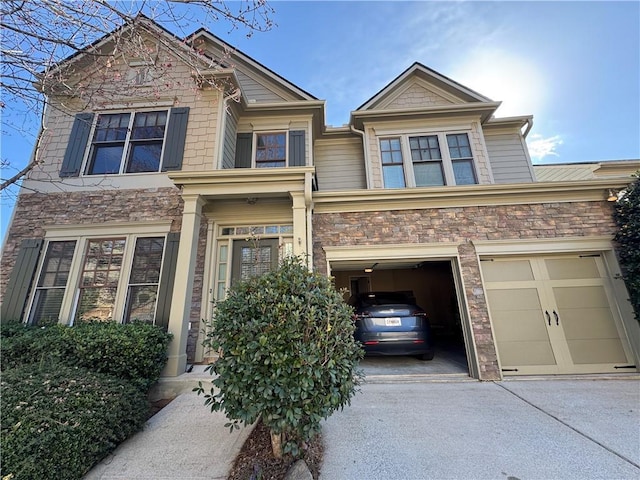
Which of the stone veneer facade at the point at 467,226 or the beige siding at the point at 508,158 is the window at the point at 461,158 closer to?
the beige siding at the point at 508,158

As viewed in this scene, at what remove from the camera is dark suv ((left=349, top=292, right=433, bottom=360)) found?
195 inches

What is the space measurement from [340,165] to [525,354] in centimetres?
572

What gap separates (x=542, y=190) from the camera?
16.6ft

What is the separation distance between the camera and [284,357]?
2.02 meters

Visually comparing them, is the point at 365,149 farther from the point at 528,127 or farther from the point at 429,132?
the point at 528,127

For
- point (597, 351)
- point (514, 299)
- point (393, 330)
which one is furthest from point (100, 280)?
point (597, 351)

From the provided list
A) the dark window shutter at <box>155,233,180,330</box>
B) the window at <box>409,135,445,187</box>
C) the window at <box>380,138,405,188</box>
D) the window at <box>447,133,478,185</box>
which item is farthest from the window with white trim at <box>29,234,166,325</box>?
the window at <box>447,133,478,185</box>

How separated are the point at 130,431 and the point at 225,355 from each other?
5.21 ft

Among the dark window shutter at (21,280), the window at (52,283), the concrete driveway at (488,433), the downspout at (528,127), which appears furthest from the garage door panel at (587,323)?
the dark window shutter at (21,280)

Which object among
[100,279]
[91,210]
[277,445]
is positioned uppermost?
[91,210]

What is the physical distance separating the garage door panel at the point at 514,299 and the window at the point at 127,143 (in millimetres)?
7122

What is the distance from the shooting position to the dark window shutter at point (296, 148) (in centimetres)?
624

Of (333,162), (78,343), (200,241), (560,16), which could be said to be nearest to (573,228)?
(560,16)

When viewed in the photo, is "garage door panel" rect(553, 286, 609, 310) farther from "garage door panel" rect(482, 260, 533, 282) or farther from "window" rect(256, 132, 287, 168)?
"window" rect(256, 132, 287, 168)
